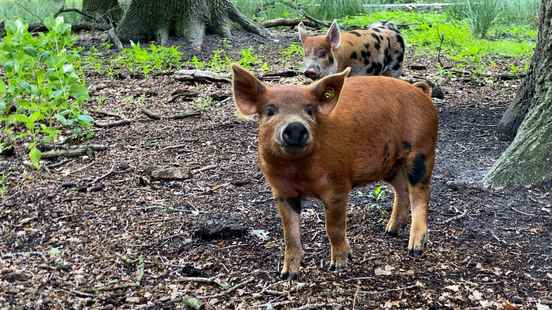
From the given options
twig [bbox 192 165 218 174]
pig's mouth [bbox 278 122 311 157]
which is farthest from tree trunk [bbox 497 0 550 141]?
pig's mouth [bbox 278 122 311 157]

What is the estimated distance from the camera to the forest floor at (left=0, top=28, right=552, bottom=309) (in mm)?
3959

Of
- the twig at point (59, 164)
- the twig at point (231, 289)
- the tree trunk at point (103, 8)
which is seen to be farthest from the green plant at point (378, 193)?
the tree trunk at point (103, 8)

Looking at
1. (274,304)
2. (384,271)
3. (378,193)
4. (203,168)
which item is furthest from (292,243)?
(203,168)

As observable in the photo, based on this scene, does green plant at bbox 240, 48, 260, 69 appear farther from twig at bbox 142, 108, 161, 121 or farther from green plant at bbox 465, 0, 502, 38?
green plant at bbox 465, 0, 502, 38

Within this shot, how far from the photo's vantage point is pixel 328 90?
3.86 metres

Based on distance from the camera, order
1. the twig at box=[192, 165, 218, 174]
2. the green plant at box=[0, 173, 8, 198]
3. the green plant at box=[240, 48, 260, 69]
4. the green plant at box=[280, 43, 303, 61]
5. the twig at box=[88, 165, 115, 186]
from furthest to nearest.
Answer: the green plant at box=[280, 43, 303, 61], the green plant at box=[240, 48, 260, 69], the twig at box=[192, 165, 218, 174], the twig at box=[88, 165, 115, 186], the green plant at box=[0, 173, 8, 198]

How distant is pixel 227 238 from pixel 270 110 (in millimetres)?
1235

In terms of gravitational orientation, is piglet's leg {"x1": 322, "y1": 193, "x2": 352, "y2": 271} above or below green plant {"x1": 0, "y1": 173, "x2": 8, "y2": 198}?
above

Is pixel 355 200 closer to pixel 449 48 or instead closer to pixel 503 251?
pixel 503 251

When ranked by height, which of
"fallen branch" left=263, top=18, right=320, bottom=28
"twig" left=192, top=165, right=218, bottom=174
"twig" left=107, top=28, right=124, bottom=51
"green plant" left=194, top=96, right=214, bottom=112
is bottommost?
"twig" left=107, top=28, right=124, bottom=51

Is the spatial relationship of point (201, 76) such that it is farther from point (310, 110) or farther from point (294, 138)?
point (294, 138)

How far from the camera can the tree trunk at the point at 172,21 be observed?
1136cm

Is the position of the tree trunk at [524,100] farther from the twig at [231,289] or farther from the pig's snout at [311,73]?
the twig at [231,289]

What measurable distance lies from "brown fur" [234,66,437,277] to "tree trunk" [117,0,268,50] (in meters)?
7.04
